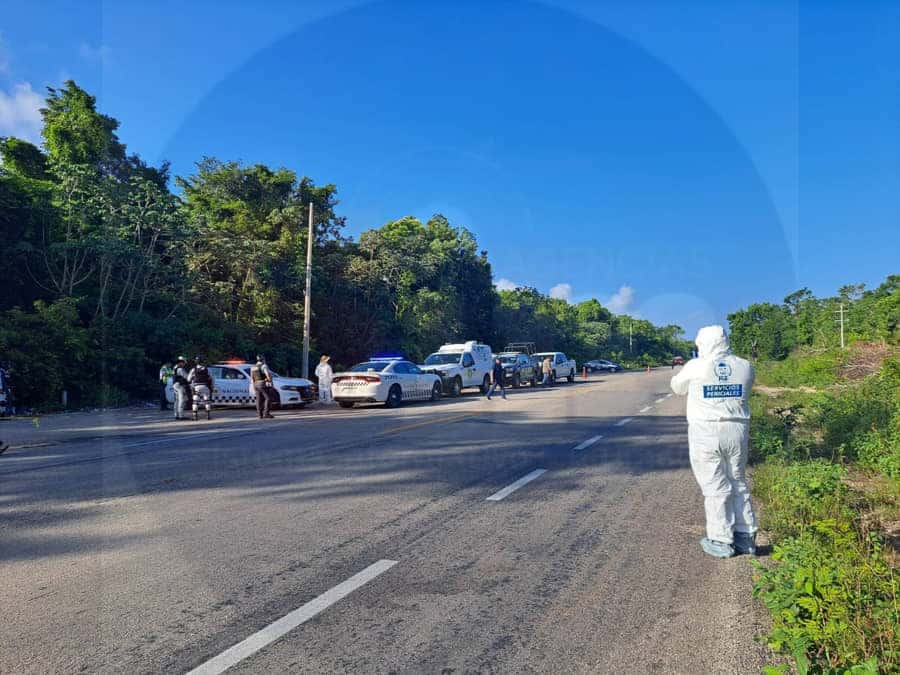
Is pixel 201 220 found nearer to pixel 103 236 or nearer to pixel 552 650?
pixel 103 236

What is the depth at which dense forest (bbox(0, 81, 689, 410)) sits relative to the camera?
22.2 m

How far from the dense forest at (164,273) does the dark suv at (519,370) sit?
6245 mm

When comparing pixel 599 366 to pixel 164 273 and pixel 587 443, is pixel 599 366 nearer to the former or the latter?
pixel 164 273

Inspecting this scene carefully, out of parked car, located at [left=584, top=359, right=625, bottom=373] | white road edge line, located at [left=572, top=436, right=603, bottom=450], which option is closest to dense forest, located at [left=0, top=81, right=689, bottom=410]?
white road edge line, located at [left=572, top=436, right=603, bottom=450]

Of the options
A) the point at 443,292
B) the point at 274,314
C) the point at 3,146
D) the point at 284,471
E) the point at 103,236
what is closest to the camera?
the point at 284,471

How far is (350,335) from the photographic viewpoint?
33.6m

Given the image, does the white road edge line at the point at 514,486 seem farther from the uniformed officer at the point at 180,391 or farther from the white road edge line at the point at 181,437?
the uniformed officer at the point at 180,391

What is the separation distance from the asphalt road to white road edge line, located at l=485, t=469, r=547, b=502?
0.24 feet

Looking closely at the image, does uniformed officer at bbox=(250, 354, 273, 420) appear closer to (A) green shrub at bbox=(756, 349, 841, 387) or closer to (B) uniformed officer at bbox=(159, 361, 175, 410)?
(B) uniformed officer at bbox=(159, 361, 175, 410)

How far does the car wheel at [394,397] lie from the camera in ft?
68.8

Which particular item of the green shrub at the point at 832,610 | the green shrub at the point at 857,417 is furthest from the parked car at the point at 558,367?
the green shrub at the point at 832,610

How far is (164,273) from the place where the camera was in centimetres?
2623

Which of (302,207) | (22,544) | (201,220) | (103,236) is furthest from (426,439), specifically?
(302,207)

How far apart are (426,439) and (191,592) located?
309 inches
